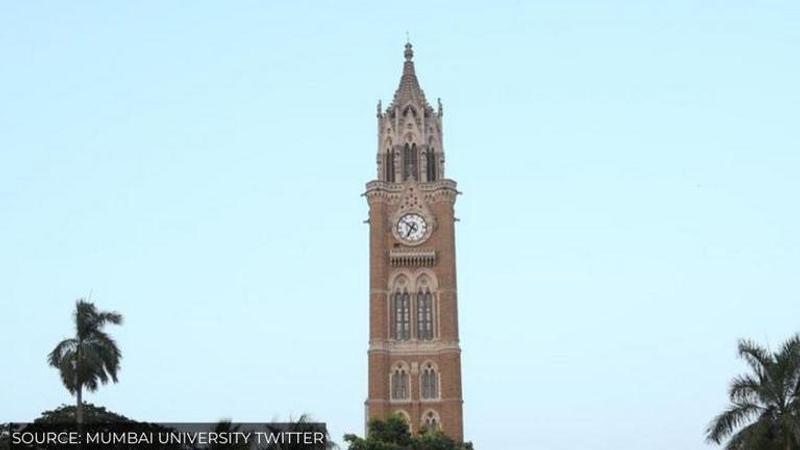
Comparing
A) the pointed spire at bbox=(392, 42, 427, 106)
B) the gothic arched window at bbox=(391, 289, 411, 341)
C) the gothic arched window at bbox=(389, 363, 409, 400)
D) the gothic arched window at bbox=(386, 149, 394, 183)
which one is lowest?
the gothic arched window at bbox=(389, 363, 409, 400)

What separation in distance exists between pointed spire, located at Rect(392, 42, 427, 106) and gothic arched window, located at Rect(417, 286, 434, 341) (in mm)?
18080

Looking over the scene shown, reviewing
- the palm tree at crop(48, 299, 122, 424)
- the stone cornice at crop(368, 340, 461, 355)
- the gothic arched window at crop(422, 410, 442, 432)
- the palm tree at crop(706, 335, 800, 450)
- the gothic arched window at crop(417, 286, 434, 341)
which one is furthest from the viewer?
the gothic arched window at crop(417, 286, 434, 341)

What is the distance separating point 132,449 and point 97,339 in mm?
5297

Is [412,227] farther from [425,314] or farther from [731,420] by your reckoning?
[731,420]

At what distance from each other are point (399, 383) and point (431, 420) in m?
4.09

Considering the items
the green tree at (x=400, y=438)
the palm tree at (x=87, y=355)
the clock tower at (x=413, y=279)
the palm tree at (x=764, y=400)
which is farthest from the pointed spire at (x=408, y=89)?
the palm tree at (x=764, y=400)

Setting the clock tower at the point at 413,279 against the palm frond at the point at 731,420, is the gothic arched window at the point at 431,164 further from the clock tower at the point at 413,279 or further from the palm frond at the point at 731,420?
the palm frond at the point at 731,420

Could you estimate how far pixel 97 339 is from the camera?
178 ft

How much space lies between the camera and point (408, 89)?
108125mm

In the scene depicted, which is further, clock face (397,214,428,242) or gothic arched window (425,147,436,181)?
gothic arched window (425,147,436,181)

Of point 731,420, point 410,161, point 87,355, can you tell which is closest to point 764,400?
point 731,420

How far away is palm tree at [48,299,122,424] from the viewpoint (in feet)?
174

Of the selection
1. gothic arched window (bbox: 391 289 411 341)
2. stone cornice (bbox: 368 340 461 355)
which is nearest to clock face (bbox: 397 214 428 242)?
gothic arched window (bbox: 391 289 411 341)

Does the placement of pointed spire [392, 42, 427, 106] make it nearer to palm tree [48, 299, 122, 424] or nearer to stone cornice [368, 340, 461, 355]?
stone cornice [368, 340, 461, 355]
